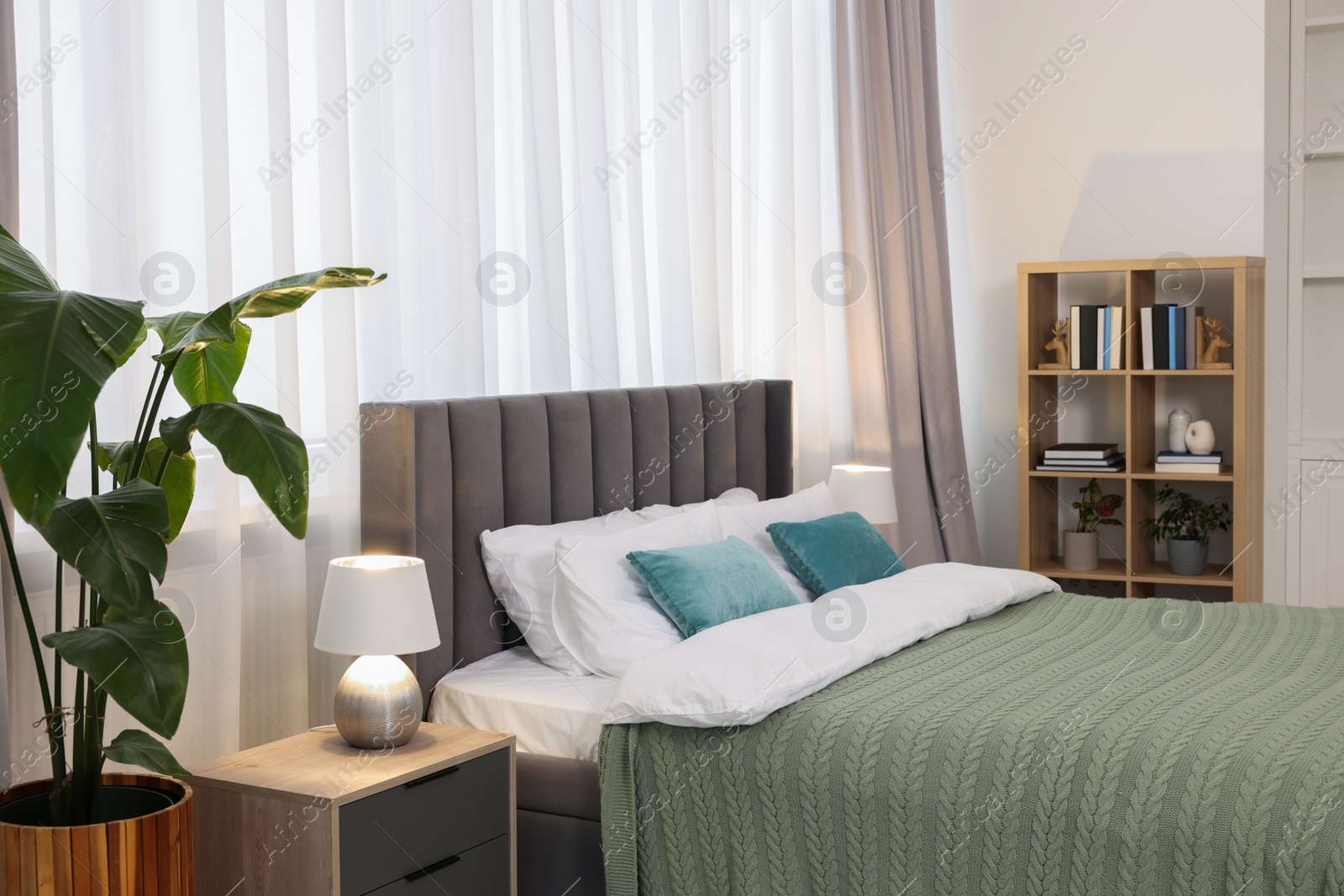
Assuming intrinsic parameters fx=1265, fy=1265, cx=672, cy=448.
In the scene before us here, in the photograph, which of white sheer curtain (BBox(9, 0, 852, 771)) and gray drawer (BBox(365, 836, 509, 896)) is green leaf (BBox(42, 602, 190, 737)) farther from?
gray drawer (BBox(365, 836, 509, 896))

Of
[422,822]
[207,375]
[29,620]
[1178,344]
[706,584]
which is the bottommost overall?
[422,822]

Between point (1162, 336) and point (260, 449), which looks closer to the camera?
point (260, 449)

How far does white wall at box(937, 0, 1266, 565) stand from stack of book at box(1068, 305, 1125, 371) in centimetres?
38

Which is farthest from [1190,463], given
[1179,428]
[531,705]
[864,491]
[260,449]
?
[260,449]

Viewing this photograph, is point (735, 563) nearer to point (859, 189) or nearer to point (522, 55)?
point (522, 55)

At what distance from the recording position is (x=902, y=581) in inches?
121

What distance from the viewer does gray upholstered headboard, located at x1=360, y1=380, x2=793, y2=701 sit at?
8.75 feet

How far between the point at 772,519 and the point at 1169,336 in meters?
1.91

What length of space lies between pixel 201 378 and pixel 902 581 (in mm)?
1711

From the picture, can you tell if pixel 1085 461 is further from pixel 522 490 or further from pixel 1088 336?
pixel 522 490

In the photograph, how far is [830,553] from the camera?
3.19m

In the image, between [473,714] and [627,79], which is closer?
[473,714]

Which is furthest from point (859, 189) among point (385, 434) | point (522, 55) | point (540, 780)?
point (540, 780)

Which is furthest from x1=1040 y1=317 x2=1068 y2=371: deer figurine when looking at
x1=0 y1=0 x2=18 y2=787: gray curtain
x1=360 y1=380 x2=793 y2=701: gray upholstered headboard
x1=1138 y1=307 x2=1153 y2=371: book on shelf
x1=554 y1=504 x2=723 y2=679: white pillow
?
x1=0 y1=0 x2=18 y2=787: gray curtain
